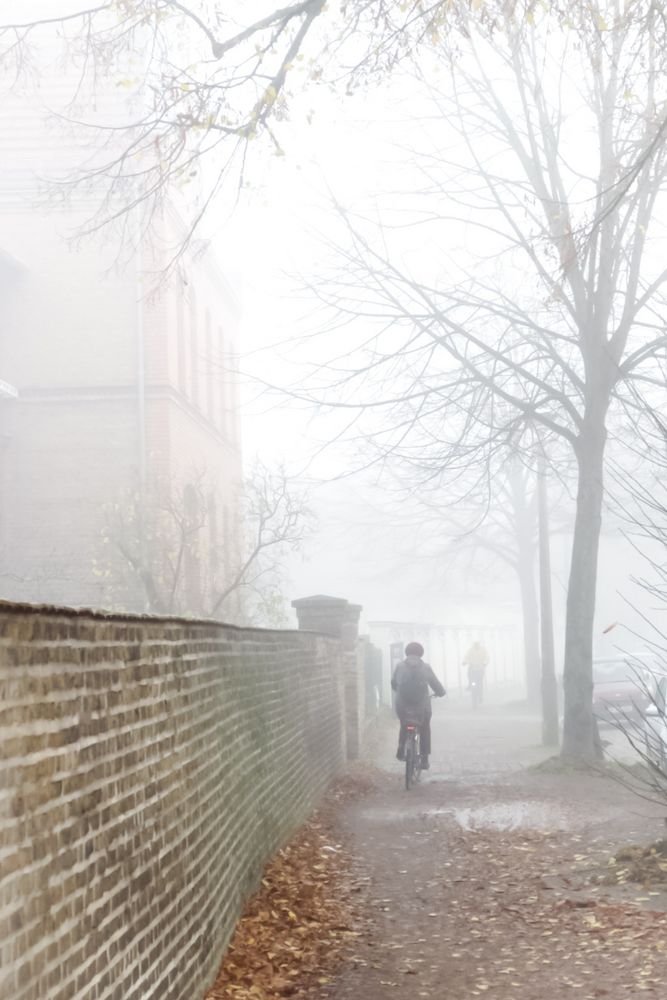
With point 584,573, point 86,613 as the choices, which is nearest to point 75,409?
point 584,573

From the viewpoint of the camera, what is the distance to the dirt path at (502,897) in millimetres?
6594

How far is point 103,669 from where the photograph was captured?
13.8 feet

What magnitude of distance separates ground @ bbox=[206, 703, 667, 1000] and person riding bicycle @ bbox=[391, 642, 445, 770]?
2.59 feet

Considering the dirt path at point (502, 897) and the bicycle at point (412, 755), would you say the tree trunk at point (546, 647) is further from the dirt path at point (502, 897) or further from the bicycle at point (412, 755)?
the dirt path at point (502, 897)

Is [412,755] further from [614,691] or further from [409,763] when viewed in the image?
[614,691]

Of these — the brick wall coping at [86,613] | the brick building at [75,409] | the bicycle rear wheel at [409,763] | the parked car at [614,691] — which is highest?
the brick building at [75,409]

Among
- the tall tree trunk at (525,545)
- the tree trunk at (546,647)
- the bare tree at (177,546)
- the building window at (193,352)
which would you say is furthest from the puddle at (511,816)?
the tall tree trunk at (525,545)

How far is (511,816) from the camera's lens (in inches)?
500

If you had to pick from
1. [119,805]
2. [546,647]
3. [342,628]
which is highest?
[342,628]

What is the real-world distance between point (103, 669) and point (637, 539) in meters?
64.8

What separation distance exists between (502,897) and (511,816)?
414cm

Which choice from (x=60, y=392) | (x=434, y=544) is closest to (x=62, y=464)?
(x=60, y=392)

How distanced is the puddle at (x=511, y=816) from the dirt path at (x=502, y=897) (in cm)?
2

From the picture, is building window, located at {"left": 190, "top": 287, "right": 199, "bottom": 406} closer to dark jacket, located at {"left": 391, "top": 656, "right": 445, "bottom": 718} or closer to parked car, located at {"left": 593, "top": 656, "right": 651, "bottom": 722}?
parked car, located at {"left": 593, "top": 656, "right": 651, "bottom": 722}
